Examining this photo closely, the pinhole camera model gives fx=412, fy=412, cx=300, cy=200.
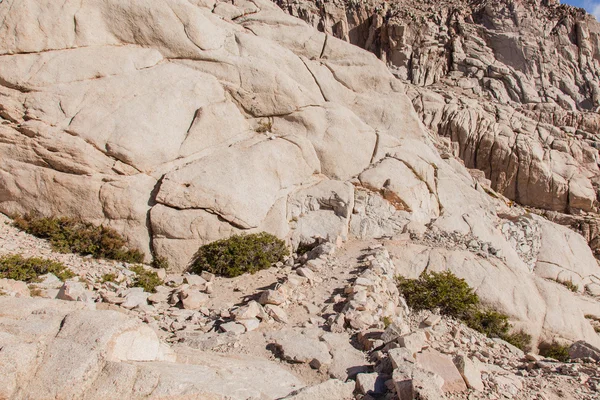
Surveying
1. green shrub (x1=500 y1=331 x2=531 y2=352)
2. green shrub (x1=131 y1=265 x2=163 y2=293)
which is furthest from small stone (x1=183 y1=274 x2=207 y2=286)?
green shrub (x1=500 y1=331 x2=531 y2=352)

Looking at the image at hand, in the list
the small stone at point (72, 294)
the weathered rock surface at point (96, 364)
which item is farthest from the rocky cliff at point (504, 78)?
the weathered rock surface at point (96, 364)

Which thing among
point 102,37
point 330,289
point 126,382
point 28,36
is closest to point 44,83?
point 28,36

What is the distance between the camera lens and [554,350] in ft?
47.4

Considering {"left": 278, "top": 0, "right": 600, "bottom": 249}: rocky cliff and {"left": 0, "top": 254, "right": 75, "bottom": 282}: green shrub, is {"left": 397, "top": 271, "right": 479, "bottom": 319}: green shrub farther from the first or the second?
{"left": 278, "top": 0, "right": 600, "bottom": 249}: rocky cliff

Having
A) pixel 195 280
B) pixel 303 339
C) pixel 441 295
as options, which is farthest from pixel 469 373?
pixel 195 280

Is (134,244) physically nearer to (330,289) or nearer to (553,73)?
(330,289)

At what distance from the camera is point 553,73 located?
60531mm

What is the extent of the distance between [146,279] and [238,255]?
Answer: 3.14m

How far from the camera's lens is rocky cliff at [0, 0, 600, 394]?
15.4 m

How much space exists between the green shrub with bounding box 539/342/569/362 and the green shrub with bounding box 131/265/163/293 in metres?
13.3

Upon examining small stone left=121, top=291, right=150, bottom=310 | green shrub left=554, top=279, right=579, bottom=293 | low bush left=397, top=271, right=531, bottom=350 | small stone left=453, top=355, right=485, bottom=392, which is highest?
green shrub left=554, top=279, right=579, bottom=293

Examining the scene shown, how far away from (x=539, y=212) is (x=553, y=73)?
3149 cm

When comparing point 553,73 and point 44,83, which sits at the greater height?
point 553,73

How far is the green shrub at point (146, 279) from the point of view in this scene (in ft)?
41.5
